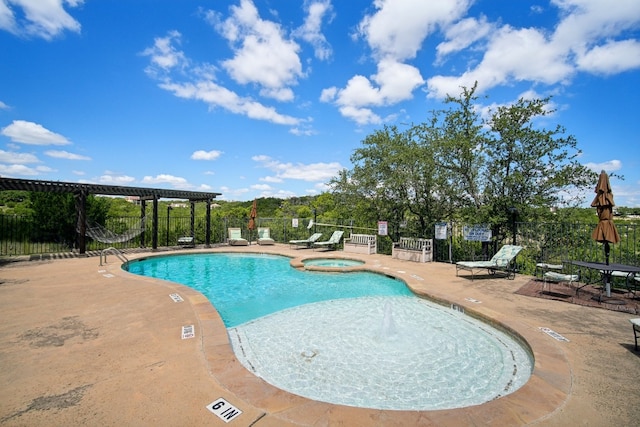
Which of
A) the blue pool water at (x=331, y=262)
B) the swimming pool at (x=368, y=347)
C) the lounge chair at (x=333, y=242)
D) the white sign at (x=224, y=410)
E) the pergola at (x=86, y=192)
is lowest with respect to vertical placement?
the swimming pool at (x=368, y=347)

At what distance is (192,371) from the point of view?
2.72 meters

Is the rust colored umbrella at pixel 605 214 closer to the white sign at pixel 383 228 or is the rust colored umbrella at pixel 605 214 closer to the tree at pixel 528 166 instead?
the tree at pixel 528 166

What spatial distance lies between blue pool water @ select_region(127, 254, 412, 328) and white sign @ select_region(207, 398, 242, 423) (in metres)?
2.76

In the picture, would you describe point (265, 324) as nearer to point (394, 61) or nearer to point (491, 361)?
point (491, 361)

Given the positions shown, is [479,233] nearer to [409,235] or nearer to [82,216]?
[409,235]

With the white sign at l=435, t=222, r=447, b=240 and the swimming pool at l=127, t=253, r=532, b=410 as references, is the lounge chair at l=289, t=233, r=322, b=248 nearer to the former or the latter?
the white sign at l=435, t=222, r=447, b=240

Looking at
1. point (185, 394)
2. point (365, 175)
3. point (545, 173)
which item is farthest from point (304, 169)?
point (185, 394)

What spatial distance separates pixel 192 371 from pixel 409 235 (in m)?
11.5

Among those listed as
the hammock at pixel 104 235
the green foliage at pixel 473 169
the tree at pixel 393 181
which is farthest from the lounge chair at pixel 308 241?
the hammock at pixel 104 235

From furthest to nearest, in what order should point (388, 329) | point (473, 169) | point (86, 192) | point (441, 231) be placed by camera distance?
point (86, 192), point (441, 231), point (473, 169), point (388, 329)

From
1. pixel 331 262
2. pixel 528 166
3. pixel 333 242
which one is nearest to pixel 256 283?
pixel 331 262

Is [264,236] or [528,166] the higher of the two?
[528,166]

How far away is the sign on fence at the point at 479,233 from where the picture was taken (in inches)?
361

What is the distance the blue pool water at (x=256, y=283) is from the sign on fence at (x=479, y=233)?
3464 mm
